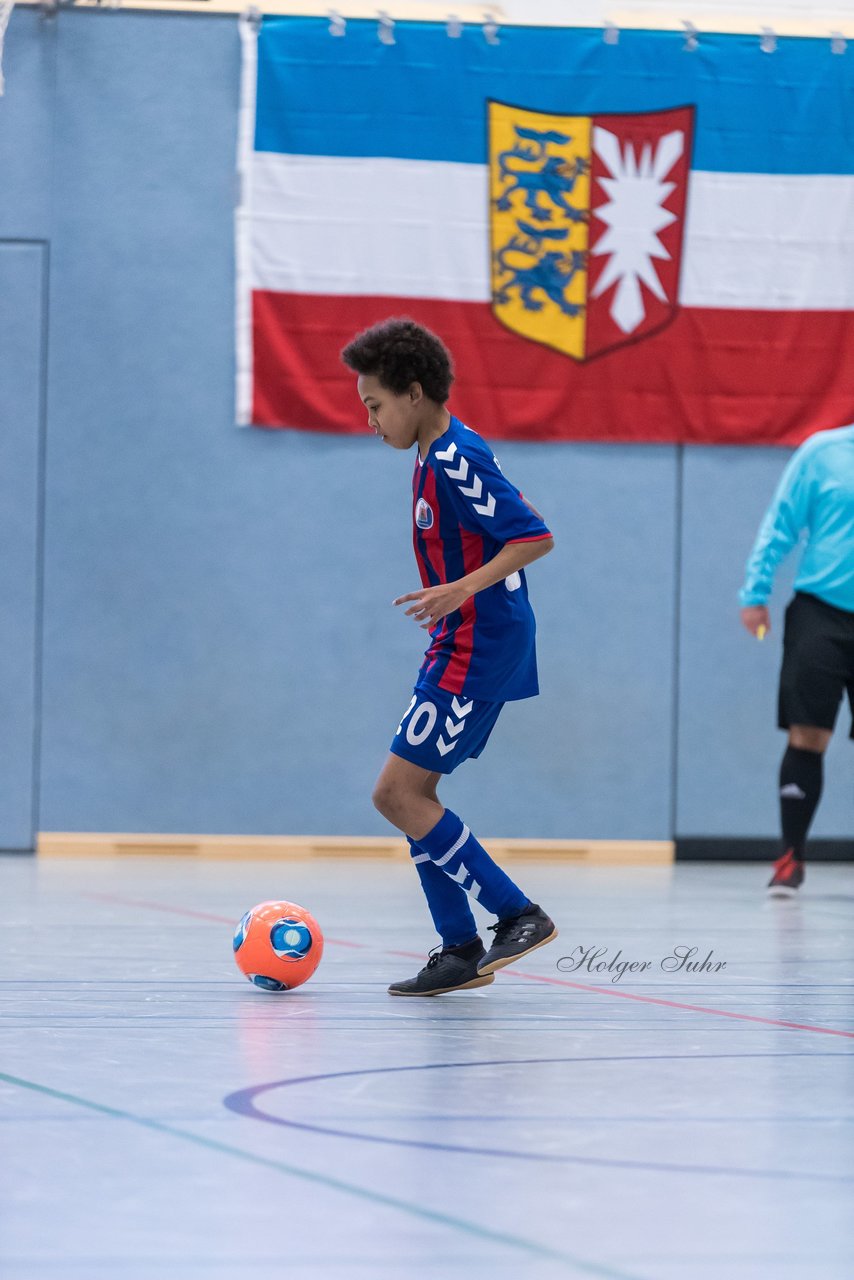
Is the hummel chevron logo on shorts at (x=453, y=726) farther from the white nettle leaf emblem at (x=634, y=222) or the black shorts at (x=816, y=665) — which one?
the white nettle leaf emblem at (x=634, y=222)

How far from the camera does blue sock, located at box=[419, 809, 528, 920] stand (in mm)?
4355

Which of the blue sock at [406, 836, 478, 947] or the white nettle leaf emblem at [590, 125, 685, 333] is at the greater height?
the white nettle leaf emblem at [590, 125, 685, 333]

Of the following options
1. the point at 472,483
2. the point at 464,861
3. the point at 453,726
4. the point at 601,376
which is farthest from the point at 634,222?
the point at 464,861

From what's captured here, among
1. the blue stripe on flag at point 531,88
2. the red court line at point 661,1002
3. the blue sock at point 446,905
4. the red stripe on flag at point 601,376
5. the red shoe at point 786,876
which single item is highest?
the blue stripe on flag at point 531,88

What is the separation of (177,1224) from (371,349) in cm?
253

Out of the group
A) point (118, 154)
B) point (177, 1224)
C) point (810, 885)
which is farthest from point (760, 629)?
point (177, 1224)

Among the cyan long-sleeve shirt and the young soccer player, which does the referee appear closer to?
the cyan long-sleeve shirt

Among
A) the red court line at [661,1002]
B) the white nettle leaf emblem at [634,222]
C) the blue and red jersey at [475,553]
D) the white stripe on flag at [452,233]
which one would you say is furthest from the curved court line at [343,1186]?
the white nettle leaf emblem at [634,222]

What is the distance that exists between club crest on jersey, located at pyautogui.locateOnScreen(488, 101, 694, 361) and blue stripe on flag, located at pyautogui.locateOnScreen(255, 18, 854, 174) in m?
0.10

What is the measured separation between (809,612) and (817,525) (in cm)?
35

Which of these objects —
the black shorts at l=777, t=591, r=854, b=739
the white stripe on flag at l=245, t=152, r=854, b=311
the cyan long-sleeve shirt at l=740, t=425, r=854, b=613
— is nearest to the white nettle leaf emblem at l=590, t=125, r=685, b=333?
the white stripe on flag at l=245, t=152, r=854, b=311

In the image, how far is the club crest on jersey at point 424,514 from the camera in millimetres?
4406

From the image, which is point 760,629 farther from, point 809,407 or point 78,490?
point 78,490

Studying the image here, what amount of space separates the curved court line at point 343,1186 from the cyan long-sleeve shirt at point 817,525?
182 inches
